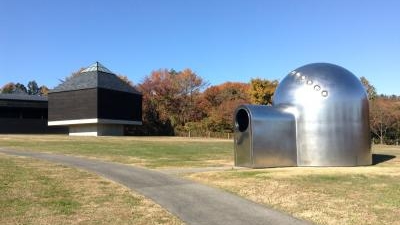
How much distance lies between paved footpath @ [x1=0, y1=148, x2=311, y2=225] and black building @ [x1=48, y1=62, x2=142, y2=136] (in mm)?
46460

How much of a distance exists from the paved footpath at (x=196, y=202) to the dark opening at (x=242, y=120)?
5.03 m

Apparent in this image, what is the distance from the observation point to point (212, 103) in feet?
281

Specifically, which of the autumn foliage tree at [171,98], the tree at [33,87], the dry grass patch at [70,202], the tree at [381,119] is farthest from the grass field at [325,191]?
the tree at [33,87]

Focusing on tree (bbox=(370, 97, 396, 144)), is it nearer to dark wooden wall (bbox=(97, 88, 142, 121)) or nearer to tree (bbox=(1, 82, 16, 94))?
dark wooden wall (bbox=(97, 88, 142, 121))

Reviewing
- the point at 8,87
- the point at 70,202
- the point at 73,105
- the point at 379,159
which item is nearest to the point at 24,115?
the point at 73,105

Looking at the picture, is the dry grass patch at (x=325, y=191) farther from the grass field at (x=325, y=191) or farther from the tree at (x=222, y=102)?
the tree at (x=222, y=102)

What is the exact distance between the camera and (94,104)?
60.6 m

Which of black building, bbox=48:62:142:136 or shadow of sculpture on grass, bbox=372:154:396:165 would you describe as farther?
black building, bbox=48:62:142:136

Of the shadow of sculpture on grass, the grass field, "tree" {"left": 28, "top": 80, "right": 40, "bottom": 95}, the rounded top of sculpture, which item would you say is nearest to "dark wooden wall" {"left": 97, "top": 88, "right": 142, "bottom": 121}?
the shadow of sculpture on grass

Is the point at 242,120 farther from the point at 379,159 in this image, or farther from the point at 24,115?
the point at 24,115

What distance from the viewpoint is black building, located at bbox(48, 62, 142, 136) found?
2402 inches

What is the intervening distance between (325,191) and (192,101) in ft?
239

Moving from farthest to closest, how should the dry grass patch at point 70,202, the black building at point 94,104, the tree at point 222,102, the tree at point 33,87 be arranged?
the tree at point 33,87
the tree at point 222,102
the black building at point 94,104
the dry grass patch at point 70,202

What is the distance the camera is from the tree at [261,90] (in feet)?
240
